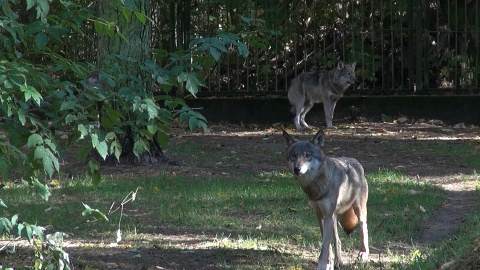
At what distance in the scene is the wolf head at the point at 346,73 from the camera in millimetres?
17891

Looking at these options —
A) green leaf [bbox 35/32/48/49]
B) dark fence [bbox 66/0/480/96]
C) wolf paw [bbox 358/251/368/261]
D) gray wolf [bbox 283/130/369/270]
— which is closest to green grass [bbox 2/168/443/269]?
wolf paw [bbox 358/251/368/261]

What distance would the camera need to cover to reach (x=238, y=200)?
991 cm

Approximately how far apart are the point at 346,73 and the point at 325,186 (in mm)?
11270

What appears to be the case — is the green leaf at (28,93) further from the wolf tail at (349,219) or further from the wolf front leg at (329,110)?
the wolf front leg at (329,110)

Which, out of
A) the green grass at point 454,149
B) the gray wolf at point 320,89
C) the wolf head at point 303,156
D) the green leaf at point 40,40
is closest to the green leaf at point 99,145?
the green leaf at point 40,40

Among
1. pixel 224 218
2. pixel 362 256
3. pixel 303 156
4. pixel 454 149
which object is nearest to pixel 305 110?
pixel 454 149

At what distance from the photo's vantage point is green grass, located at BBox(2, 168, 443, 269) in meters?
7.88

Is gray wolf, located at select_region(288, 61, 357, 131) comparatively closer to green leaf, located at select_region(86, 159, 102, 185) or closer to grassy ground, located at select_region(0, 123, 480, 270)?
grassy ground, located at select_region(0, 123, 480, 270)

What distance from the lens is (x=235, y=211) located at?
9438 mm

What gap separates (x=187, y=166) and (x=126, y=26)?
85.4 inches

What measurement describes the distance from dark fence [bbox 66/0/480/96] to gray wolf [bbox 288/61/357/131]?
792mm

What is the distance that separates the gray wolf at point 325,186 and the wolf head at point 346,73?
10665mm

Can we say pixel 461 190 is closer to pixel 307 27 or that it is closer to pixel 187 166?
pixel 187 166

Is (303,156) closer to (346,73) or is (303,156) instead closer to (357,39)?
(346,73)
